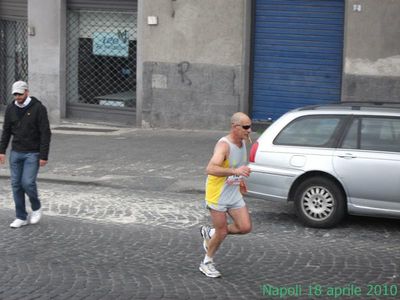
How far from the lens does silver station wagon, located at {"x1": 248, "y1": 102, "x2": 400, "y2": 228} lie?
26.9ft

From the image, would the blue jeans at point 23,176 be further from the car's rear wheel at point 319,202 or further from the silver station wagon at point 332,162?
the car's rear wheel at point 319,202

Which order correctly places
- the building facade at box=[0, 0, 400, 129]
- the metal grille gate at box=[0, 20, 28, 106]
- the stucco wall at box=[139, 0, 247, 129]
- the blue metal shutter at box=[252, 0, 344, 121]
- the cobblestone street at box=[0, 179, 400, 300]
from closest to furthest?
the cobblestone street at box=[0, 179, 400, 300] → the building facade at box=[0, 0, 400, 129] → the blue metal shutter at box=[252, 0, 344, 121] → the stucco wall at box=[139, 0, 247, 129] → the metal grille gate at box=[0, 20, 28, 106]

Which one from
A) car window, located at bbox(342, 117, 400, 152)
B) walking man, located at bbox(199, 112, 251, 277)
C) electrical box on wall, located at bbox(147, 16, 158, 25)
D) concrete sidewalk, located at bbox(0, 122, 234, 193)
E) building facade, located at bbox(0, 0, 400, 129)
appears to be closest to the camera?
walking man, located at bbox(199, 112, 251, 277)

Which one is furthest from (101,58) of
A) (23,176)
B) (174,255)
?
(174,255)

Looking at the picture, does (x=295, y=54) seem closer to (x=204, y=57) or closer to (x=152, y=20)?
(x=204, y=57)

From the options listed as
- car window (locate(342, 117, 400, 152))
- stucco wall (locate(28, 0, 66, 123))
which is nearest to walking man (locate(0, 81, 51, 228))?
car window (locate(342, 117, 400, 152))

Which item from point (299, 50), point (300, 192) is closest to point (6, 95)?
point (299, 50)

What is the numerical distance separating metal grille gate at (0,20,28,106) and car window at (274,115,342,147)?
12673mm

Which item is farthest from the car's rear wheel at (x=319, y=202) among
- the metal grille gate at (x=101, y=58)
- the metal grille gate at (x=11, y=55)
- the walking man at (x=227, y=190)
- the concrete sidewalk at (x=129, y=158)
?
the metal grille gate at (x=11, y=55)

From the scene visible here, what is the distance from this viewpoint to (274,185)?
8.71m

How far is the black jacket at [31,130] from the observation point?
852 cm

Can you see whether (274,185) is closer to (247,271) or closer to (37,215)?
(247,271)

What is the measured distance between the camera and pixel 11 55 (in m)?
20.3

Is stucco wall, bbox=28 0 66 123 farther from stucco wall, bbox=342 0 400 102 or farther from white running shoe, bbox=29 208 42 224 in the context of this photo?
white running shoe, bbox=29 208 42 224
